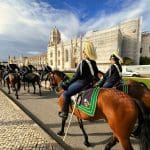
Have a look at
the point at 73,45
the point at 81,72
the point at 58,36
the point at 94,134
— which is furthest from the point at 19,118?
the point at 58,36

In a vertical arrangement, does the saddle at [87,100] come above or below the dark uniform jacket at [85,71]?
below

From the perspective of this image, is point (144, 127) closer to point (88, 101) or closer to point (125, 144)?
point (125, 144)

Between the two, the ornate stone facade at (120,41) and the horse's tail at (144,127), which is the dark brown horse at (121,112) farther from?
the ornate stone facade at (120,41)

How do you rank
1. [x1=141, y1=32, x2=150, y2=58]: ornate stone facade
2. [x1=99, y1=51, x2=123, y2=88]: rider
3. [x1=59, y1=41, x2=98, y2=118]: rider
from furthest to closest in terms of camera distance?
[x1=141, y1=32, x2=150, y2=58]: ornate stone facade → [x1=99, y1=51, x2=123, y2=88]: rider → [x1=59, y1=41, x2=98, y2=118]: rider

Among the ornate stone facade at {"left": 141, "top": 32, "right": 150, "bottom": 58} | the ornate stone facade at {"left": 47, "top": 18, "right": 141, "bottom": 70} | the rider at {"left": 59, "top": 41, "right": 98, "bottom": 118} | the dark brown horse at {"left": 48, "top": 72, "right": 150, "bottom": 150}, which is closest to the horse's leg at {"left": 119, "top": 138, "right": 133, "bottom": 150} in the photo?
the dark brown horse at {"left": 48, "top": 72, "right": 150, "bottom": 150}

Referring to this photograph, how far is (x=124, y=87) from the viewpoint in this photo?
5.88 metres

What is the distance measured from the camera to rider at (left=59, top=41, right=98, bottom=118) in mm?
4687

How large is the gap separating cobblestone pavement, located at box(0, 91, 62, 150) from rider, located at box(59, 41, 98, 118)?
3.43 ft

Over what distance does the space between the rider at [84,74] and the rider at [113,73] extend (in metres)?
1.14

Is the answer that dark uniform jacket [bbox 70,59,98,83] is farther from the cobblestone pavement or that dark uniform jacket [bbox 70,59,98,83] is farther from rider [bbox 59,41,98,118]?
Result: the cobblestone pavement

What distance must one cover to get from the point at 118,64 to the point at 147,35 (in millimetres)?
80264

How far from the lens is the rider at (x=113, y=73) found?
19.5ft

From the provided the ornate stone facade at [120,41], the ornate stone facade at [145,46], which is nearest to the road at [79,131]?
the ornate stone facade at [120,41]

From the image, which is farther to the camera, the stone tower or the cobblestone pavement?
the stone tower
